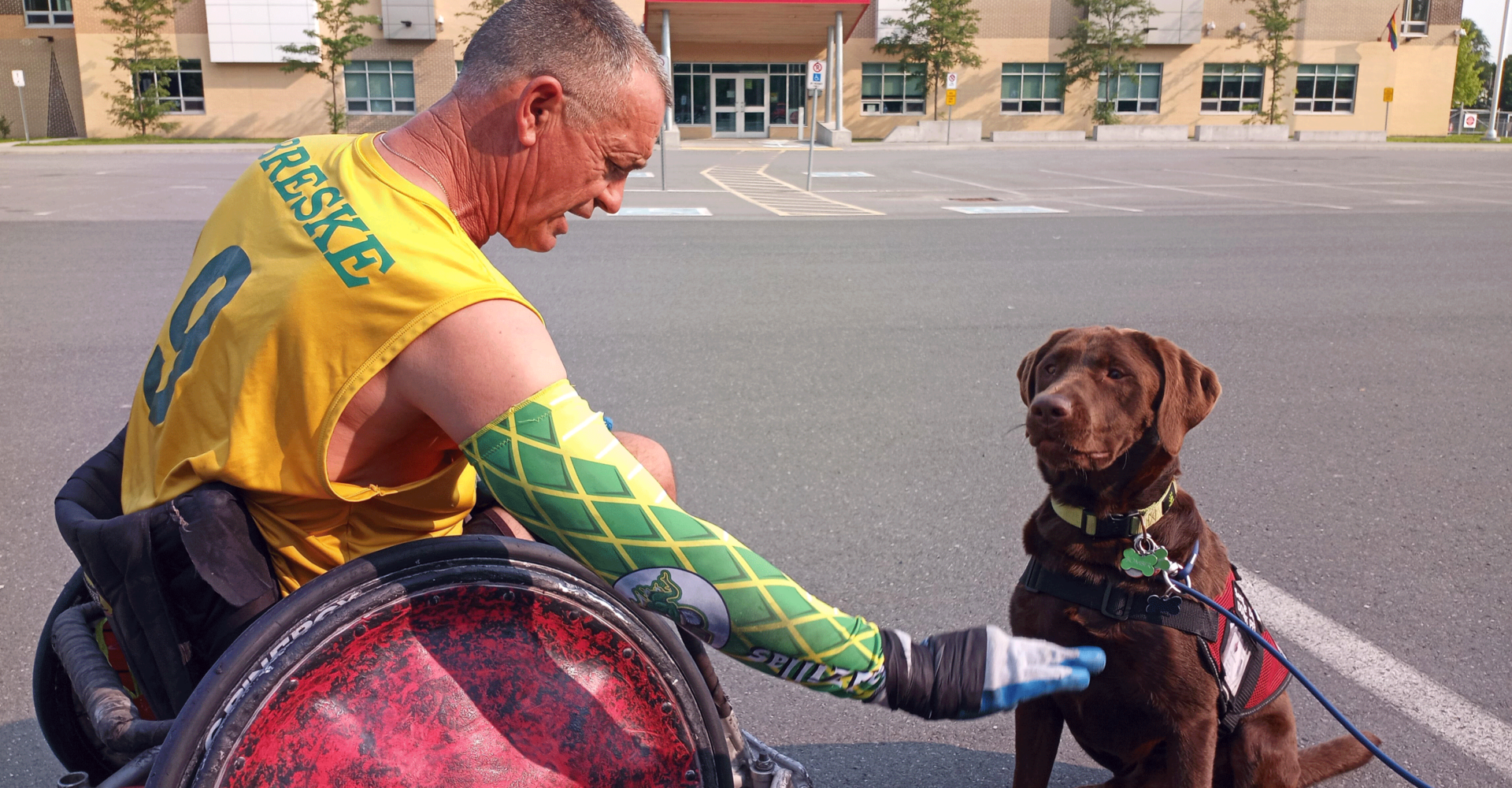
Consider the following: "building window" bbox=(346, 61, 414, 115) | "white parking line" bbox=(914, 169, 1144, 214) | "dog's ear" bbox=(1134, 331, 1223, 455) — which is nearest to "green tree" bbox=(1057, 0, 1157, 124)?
"white parking line" bbox=(914, 169, 1144, 214)

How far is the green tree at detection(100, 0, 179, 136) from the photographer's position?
42.3 meters

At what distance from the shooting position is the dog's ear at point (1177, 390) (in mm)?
2598

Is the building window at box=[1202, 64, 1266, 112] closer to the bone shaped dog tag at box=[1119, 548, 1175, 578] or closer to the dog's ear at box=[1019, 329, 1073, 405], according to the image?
the dog's ear at box=[1019, 329, 1073, 405]

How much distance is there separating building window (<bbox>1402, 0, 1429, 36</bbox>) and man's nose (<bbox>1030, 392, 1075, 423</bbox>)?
58.6 metres

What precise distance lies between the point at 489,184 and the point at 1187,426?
1763 mm

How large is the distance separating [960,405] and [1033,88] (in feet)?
150

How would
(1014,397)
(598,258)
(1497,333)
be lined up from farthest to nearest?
1. (598,258)
2. (1497,333)
3. (1014,397)

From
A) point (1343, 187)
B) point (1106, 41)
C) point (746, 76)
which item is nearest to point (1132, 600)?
point (1343, 187)

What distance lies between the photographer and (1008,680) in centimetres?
168

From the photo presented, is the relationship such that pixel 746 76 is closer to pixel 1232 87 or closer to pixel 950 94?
pixel 950 94

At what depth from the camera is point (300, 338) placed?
1653 mm

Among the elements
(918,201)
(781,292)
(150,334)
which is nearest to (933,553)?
(781,292)

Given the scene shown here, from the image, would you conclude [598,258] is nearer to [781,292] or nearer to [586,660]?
[781,292]

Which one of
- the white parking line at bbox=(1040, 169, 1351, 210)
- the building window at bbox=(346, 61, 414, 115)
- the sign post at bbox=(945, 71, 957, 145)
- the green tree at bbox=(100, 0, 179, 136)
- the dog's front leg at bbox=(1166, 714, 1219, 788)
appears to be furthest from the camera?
the building window at bbox=(346, 61, 414, 115)
